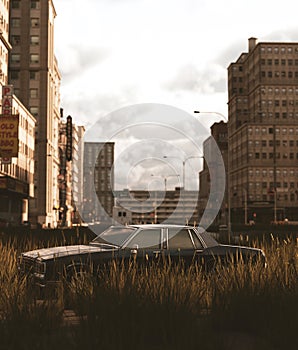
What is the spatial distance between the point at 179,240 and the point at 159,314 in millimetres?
5014

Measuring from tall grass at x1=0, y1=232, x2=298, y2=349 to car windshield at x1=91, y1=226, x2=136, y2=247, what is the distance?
276 centimetres

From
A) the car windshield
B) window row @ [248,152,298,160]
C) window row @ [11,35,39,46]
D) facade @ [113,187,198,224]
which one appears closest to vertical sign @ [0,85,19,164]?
facade @ [113,187,198,224]

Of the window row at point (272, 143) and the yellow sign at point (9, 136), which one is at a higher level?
the window row at point (272, 143)

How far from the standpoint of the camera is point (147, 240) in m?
11.3

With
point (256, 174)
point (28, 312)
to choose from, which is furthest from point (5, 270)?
point (256, 174)

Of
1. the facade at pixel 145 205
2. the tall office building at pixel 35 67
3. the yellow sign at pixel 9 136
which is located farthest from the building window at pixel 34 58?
the yellow sign at pixel 9 136

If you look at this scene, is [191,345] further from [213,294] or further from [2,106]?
[2,106]

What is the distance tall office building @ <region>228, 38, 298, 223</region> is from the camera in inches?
4611

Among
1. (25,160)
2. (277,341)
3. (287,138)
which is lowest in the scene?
(277,341)

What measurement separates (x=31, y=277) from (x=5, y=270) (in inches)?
17.6

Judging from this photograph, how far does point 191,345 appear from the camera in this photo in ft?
18.7

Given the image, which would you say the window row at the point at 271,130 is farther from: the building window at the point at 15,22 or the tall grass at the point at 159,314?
the tall grass at the point at 159,314

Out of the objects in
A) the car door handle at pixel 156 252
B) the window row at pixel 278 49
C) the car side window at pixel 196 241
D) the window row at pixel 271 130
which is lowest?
the car door handle at pixel 156 252

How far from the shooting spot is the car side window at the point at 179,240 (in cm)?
1148
